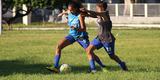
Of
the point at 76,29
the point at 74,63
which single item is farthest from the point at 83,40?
the point at 74,63

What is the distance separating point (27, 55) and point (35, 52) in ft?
4.46

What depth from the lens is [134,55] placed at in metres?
21.0

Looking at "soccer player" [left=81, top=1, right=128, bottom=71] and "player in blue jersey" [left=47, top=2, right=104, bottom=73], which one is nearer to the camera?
"soccer player" [left=81, top=1, right=128, bottom=71]

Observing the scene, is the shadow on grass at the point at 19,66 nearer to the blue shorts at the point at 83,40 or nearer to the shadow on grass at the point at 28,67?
the shadow on grass at the point at 28,67

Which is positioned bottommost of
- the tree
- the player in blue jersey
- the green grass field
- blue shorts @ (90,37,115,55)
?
the tree

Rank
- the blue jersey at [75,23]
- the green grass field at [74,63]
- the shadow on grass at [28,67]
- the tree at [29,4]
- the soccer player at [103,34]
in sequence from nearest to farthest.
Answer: the green grass field at [74,63] → the soccer player at [103,34] → the blue jersey at [75,23] → the shadow on grass at [28,67] → the tree at [29,4]

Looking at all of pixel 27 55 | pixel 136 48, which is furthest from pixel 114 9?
pixel 27 55

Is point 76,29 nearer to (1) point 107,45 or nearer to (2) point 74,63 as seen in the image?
(1) point 107,45

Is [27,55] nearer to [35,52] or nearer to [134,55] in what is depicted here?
[35,52]

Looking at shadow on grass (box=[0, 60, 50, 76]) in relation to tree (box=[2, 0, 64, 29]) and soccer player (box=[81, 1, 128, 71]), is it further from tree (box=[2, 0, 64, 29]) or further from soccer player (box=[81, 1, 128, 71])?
tree (box=[2, 0, 64, 29])

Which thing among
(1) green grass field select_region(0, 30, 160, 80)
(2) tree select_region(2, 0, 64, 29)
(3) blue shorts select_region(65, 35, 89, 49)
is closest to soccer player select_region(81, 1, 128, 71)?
(3) blue shorts select_region(65, 35, 89, 49)

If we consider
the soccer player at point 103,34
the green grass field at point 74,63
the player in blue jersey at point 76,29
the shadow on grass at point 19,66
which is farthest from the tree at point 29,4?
the soccer player at point 103,34

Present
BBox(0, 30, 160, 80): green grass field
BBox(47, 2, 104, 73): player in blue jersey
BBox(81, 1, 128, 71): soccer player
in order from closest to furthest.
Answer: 1. BBox(0, 30, 160, 80): green grass field
2. BBox(81, 1, 128, 71): soccer player
3. BBox(47, 2, 104, 73): player in blue jersey

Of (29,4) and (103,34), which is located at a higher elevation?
(103,34)
